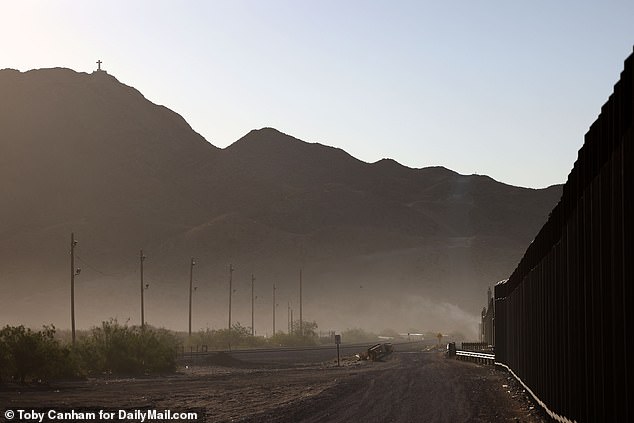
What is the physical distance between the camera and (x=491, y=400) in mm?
33906

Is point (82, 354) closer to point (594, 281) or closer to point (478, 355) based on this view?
point (478, 355)

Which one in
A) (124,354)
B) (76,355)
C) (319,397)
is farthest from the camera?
(124,354)

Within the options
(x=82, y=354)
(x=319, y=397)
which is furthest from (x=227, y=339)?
(x=319, y=397)

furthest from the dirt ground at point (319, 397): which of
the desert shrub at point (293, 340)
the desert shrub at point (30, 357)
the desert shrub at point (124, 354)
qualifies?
the desert shrub at point (293, 340)

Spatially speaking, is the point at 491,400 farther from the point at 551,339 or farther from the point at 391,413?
the point at 551,339

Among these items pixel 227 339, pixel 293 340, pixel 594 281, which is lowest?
pixel 293 340

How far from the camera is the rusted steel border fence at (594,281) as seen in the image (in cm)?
1184

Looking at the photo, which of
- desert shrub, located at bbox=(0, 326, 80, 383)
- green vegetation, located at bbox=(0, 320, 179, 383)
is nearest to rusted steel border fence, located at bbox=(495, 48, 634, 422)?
desert shrub, located at bbox=(0, 326, 80, 383)

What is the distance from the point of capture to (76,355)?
56.6 meters

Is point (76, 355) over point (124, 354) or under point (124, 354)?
over

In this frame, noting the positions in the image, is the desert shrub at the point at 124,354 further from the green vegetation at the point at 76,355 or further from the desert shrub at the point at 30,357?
the desert shrub at the point at 30,357

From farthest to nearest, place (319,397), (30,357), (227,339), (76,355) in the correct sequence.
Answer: (227,339) → (76,355) → (30,357) → (319,397)

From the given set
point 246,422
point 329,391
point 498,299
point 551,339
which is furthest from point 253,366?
point 551,339

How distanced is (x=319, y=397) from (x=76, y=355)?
24.9 m
